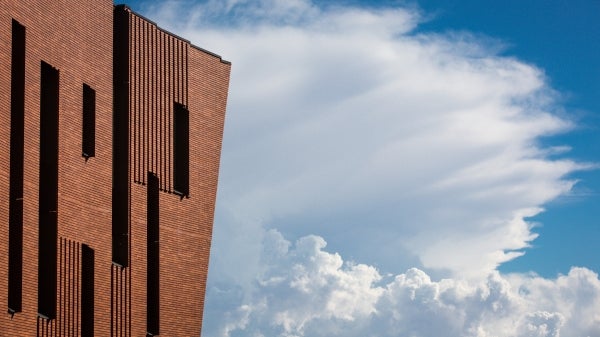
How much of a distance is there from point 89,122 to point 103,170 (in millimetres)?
1442

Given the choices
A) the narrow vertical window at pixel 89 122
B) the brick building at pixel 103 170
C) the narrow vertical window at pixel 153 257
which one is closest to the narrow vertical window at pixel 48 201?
the brick building at pixel 103 170

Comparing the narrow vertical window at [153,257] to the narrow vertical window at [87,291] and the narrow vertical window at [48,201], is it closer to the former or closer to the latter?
the narrow vertical window at [87,291]

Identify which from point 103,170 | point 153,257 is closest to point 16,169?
point 103,170

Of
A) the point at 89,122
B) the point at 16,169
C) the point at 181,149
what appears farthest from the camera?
the point at 181,149

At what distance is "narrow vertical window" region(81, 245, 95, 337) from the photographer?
91.9 ft

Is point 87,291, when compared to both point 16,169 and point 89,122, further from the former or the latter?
point 89,122

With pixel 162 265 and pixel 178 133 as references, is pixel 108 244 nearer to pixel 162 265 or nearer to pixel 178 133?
pixel 162 265

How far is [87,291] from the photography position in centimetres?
2825

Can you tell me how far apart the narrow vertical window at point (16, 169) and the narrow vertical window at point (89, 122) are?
3.36m

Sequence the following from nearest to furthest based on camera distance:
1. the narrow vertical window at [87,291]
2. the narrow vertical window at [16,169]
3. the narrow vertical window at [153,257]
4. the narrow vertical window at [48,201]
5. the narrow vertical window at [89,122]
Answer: the narrow vertical window at [16,169] < the narrow vertical window at [48,201] < the narrow vertical window at [87,291] < the narrow vertical window at [89,122] < the narrow vertical window at [153,257]

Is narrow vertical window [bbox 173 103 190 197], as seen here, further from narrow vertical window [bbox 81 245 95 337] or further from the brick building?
narrow vertical window [bbox 81 245 95 337]

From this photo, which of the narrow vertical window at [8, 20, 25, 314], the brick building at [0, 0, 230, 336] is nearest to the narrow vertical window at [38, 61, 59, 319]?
the brick building at [0, 0, 230, 336]

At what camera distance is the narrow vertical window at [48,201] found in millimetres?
26625

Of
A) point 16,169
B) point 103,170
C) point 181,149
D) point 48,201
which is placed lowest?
point 16,169
